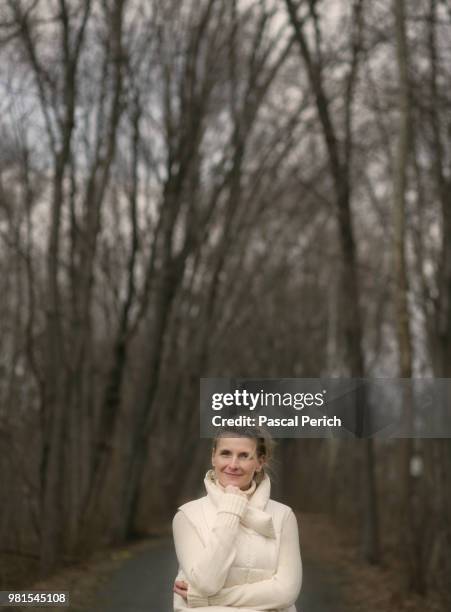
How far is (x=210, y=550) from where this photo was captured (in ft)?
11.5

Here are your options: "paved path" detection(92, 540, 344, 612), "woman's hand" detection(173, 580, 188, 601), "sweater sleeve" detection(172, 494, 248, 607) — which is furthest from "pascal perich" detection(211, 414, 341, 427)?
"paved path" detection(92, 540, 344, 612)

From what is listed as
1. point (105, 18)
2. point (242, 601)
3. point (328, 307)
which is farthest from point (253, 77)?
point (328, 307)

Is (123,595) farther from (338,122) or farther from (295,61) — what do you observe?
(295,61)

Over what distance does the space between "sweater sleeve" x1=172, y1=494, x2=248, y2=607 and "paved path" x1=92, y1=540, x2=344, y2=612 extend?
305cm

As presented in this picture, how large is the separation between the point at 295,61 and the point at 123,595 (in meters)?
11.7

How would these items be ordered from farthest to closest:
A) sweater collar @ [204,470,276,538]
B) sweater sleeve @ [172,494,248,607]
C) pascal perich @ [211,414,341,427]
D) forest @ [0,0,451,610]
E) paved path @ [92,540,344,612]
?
forest @ [0,0,451,610] < paved path @ [92,540,344,612] < pascal perich @ [211,414,341,427] < sweater collar @ [204,470,276,538] < sweater sleeve @ [172,494,248,607]

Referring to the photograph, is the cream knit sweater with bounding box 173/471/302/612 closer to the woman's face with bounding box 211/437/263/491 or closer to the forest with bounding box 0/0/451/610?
the woman's face with bounding box 211/437/263/491

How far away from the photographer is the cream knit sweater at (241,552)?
11.6ft

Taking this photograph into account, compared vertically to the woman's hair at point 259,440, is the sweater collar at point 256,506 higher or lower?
lower

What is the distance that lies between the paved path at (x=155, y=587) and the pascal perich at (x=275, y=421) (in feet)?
6.47

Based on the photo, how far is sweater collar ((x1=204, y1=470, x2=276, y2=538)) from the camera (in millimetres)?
3625

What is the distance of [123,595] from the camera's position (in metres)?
7.71

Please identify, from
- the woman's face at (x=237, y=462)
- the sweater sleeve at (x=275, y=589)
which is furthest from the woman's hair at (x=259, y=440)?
the sweater sleeve at (x=275, y=589)

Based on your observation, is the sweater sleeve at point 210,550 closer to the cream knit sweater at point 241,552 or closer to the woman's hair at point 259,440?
the cream knit sweater at point 241,552
